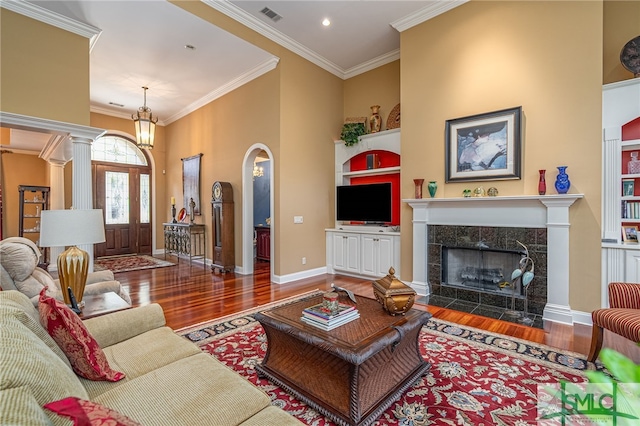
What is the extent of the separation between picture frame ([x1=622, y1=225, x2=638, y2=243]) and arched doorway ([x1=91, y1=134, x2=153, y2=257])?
979 cm

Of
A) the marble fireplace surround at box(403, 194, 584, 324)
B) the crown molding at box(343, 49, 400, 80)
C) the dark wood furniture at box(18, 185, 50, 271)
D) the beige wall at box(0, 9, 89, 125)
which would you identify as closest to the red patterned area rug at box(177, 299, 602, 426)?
the marble fireplace surround at box(403, 194, 584, 324)

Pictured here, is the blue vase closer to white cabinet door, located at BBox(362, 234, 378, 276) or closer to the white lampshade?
white cabinet door, located at BBox(362, 234, 378, 276)

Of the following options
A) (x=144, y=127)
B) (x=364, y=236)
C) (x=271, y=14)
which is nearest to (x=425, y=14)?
(x=271, y=14)

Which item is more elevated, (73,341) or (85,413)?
(85,413)

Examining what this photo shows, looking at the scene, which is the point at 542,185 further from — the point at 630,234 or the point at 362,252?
the point at 362,252

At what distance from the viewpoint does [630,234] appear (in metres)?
3.42

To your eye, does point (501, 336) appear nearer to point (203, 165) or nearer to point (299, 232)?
point (299, 232)

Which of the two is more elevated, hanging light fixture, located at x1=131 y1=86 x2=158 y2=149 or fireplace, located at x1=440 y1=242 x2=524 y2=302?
hanging light fixture, located at x1=131 y1=86 x2=158 y2=149

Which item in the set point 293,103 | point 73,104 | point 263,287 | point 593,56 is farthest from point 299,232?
point 593,56

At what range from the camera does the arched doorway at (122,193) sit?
767 cm

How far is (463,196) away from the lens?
4.04m

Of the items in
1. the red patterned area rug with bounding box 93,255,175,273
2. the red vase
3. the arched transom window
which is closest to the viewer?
the red vase

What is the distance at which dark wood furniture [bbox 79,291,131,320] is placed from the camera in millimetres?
2078

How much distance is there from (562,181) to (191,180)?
719 centimetres
